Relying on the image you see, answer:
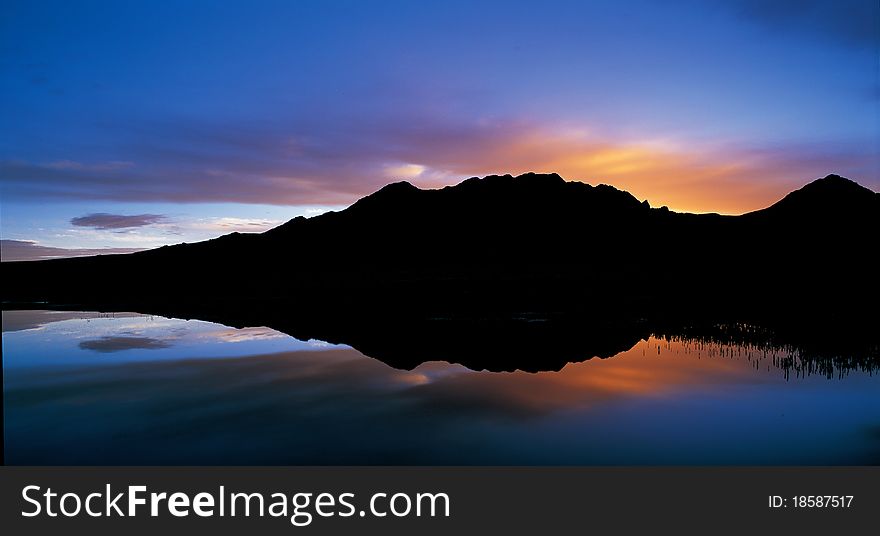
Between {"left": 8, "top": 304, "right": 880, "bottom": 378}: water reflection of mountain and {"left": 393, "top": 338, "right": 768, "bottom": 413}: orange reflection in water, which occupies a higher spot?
{"left": 8, "top": 304, "right": 880, "bottom": 378}: water reflection of mountain

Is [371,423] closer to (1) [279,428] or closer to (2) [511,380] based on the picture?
(1) [279,428]

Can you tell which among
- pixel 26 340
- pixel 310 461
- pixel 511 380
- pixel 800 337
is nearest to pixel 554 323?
pixel 800 337

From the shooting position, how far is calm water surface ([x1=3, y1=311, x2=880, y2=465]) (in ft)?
49.0

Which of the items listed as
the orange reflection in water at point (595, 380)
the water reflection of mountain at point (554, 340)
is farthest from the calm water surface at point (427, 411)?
the water reflection of mountain at point (554, 340)

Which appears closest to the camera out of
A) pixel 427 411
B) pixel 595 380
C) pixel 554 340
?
pixel 427 411

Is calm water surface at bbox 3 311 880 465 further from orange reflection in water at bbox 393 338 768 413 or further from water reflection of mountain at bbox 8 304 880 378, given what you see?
water reflection of mountain at bbox 8 304 880 378

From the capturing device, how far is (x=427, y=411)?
61.8 feet

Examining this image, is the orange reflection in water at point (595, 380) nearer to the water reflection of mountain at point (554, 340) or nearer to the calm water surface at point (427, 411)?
the calm water surface at point (427, 411)

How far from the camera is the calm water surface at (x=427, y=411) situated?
14922 millimetres

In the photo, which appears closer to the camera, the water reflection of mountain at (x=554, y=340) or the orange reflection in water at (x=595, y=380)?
the orange reflection in water at (x=595, y=380)

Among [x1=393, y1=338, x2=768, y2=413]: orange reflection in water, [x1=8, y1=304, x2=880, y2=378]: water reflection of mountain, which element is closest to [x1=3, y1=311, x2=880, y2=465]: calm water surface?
[x1=393, y1=338, x2=768, y2=413]: orange reflection in water

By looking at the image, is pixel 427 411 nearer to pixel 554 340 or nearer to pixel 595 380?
pixel 595 380

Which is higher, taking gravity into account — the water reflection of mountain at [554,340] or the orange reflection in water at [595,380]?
the water reflection of mountain at [554,340]

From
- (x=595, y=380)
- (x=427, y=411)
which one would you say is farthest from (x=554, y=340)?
(x=427, y=411)
